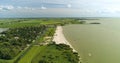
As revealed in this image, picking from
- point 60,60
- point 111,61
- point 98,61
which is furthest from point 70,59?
point 111,61

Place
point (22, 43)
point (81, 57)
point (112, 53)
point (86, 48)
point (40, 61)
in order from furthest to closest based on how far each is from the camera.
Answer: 1. point (22, 43)
2. point (86, 48)
3. point (112, 53)
4. point (81, 57)
5. point (40, 61)

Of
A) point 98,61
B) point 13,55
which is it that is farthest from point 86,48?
point 13,55

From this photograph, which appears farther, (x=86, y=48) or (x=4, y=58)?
(x=86, y=48)

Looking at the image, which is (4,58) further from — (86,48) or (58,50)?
(86,48)

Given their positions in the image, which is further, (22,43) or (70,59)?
(22,43)

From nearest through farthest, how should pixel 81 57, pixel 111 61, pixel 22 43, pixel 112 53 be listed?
1. pixel 111 61
2. pixel 81 57
3. pixel 112 53
4. pixel 22 43

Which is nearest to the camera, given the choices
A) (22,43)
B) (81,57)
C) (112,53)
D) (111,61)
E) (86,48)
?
(111,61)

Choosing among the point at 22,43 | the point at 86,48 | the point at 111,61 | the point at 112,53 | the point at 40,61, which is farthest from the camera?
the point at 22,43

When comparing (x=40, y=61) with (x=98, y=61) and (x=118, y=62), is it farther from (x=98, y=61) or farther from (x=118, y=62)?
(x=118, y=62)
